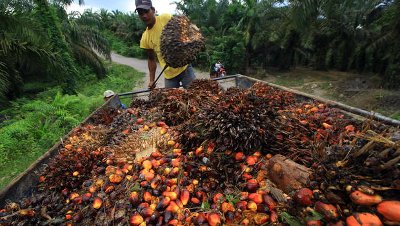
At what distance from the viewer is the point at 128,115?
367cm

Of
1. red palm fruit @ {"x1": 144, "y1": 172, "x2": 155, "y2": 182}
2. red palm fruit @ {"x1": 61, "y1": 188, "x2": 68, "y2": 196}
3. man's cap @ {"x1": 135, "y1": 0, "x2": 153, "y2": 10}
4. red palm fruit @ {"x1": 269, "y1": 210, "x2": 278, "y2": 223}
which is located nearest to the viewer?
red palm fruit @ {"x1": 269, "y1": 210, "x2": 278, "y2": 223}

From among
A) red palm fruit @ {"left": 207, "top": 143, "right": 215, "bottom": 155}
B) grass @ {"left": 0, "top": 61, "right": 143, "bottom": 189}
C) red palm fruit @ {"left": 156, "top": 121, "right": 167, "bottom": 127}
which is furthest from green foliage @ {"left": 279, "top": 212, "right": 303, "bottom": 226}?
grass @ {"left": 0, "top": 61, "right": 143, "bottom": 189}

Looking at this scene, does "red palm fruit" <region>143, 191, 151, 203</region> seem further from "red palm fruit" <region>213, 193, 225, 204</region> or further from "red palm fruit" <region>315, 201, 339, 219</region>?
"red palm fruit" <region>315, 201, 339, 219</region>

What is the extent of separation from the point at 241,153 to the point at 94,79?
54.1 feet

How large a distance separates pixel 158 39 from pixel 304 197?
11.8 ft

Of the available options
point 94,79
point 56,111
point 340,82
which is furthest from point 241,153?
A: point 94,79

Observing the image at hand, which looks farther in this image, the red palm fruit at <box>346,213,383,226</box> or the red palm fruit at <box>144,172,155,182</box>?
the red palm fruit at <box>144,172,155,182</box>

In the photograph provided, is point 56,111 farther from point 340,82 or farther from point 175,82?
point 340,82

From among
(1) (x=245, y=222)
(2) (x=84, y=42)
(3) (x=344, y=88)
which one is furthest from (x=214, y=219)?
(2) (x=84, y=42)

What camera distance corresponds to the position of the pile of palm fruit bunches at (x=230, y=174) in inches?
52.1

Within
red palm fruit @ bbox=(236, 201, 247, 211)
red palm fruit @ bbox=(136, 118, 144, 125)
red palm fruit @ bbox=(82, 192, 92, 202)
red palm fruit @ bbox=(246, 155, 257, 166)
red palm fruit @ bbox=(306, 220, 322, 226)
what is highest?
red palm fruit @ bbox=(306, 220, 322, 226)

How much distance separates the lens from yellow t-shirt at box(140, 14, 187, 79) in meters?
4.36

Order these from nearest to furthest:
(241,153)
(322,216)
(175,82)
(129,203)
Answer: (322,216), (129,203), (241,153), (175,82)

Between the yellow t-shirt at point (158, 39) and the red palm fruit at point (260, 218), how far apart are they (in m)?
3.14
